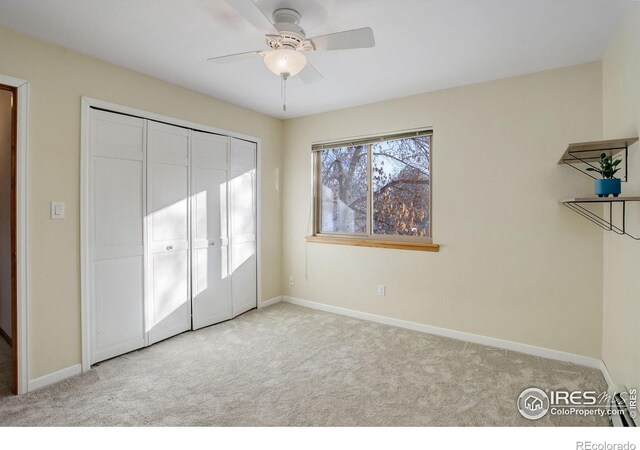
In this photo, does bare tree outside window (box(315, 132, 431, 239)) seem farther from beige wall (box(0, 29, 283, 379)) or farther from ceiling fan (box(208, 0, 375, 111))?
beige wall (box(0, 29, 283, 379))

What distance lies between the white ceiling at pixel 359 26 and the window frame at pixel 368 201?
62 cm

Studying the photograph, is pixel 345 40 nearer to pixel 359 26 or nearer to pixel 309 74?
pixel 359 26

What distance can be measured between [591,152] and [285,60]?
2.18 m

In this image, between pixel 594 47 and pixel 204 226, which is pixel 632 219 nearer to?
pixel 594 47

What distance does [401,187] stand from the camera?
145 inches

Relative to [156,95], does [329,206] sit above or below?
below

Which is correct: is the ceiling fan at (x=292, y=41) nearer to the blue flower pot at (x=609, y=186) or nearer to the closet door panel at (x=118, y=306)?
the blue flower pot at (x=609, y=186)

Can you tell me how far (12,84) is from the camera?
2.22 metres

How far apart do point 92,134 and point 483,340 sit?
373cm

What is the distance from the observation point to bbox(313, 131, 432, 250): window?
3.56 metres

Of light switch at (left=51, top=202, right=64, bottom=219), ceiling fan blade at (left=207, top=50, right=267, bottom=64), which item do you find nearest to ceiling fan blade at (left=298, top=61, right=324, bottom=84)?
ceiling fan blade at (left=207, top=50, right=267, bottom=64)
